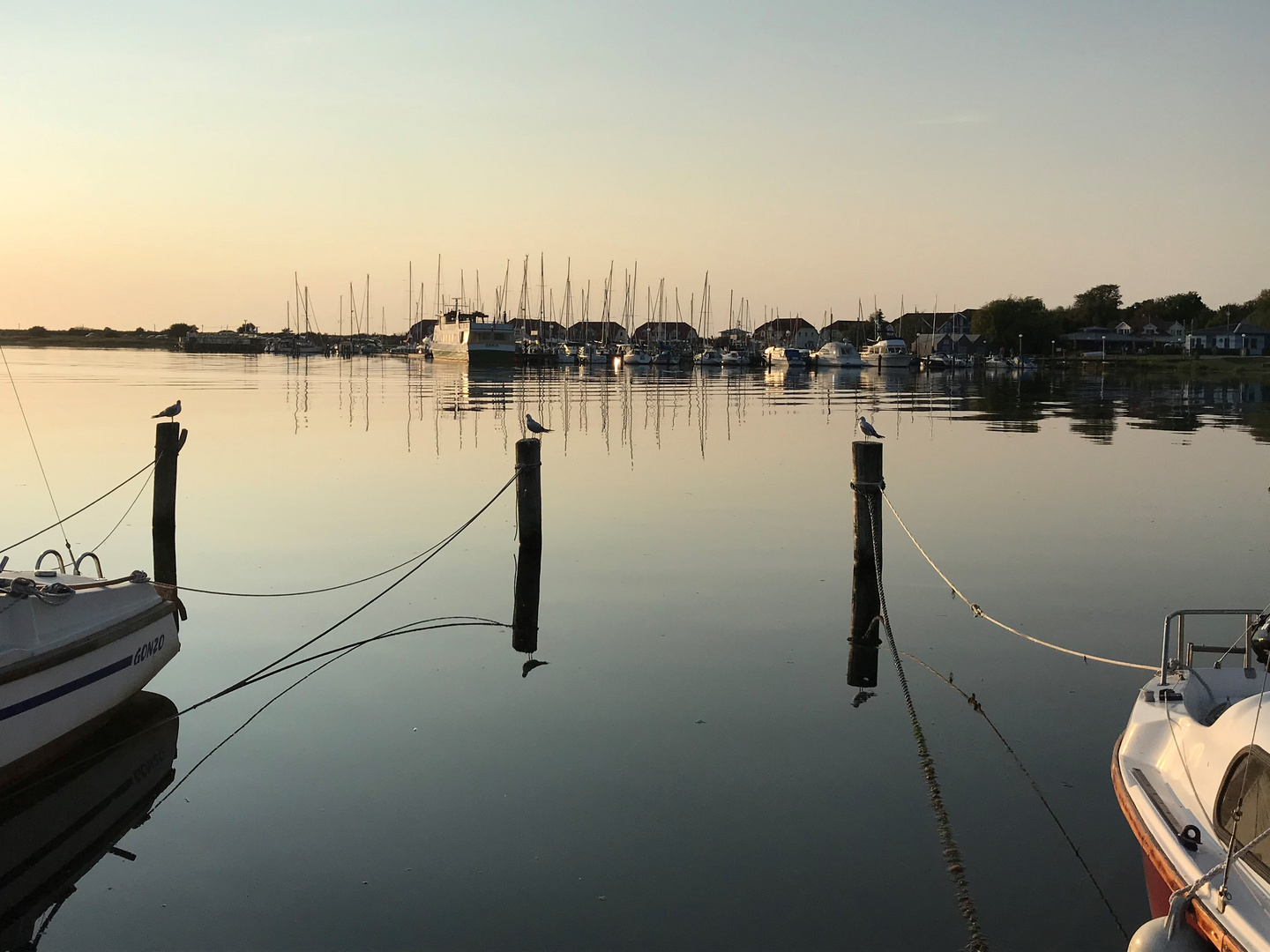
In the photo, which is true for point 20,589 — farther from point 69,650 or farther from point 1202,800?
point 1202,800

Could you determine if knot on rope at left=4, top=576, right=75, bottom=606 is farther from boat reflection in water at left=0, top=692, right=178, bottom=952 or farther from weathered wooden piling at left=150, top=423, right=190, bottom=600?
weathered wooden piling at left=150, top=423, right=190, bottom=600

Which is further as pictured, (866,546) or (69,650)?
(866,546)

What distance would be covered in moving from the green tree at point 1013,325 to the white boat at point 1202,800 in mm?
149519

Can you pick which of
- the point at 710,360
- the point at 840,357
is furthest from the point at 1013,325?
the point at 710,360

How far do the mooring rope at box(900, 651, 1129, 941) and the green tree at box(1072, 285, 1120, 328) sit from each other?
176747 mm

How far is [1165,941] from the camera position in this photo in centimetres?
602

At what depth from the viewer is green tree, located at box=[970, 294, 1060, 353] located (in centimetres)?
14988

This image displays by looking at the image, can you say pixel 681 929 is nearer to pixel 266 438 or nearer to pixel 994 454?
pixel 994 454

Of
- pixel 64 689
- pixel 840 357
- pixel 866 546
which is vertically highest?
pixel 840 357

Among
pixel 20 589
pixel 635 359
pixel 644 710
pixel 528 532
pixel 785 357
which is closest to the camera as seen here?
pixel 20 589

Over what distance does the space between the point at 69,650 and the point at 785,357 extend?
421 feet

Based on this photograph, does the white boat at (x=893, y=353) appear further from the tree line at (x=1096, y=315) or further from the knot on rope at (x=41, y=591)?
the knot on rope at (x=41, y=591)

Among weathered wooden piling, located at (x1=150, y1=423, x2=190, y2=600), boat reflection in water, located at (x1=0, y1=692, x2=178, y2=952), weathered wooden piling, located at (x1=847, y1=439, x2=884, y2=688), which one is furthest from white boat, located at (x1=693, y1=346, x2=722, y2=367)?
boat reflection in water, located at (x1=0, y1=692, x2=178, y2=952)

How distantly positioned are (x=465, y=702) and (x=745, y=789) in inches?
136
